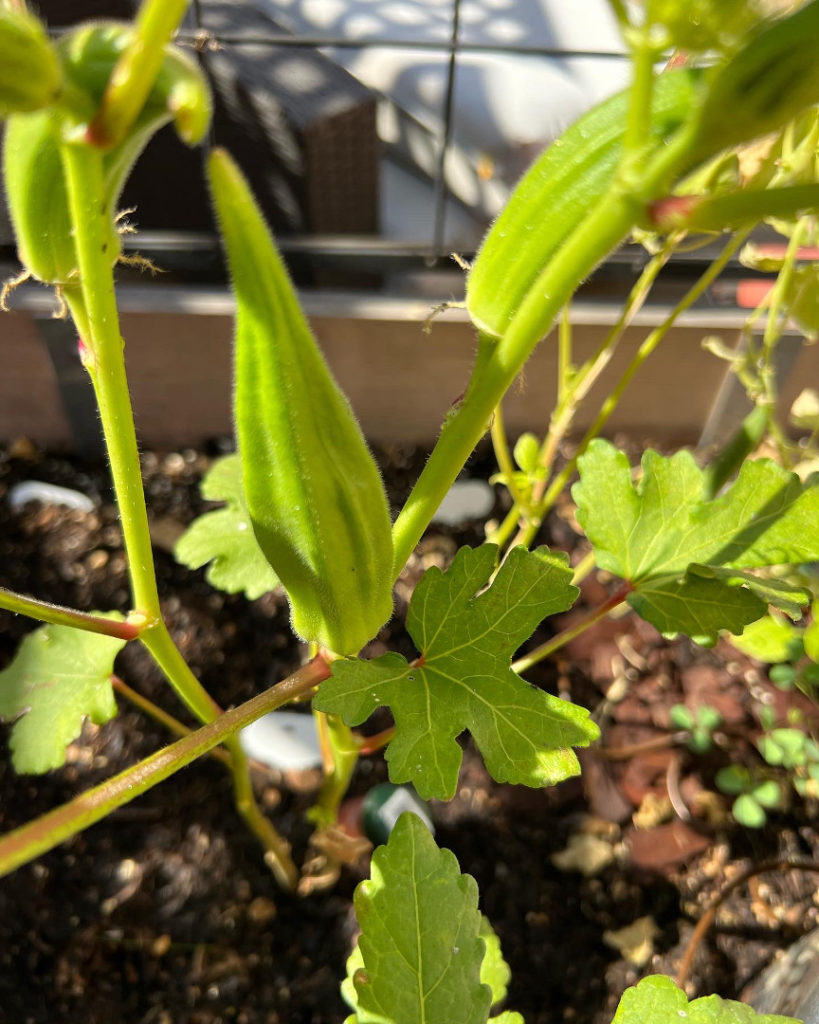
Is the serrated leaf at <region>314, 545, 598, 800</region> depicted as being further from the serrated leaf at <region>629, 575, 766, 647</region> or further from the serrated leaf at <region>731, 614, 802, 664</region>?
the serrated leaf at <region>731, 614, 802, 664</region>

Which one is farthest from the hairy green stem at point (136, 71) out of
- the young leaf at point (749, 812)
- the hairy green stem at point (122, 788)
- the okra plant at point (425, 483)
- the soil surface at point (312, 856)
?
the young leaf at point (749, 812)

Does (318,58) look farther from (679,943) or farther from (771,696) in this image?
(679,943)

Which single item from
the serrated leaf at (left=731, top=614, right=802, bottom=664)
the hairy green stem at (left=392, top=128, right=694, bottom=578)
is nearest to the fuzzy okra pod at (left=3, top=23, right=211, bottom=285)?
the hairy green stem at (left=392, top=128, right=694, bottom=578)

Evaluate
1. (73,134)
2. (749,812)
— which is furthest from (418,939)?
(749,812)

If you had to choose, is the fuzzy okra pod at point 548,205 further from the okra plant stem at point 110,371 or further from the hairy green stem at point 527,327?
the okra plant stem at point 110,371

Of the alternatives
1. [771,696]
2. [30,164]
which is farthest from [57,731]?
[771,696]

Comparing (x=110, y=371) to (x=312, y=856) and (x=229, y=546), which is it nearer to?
(x=229, y=546)
